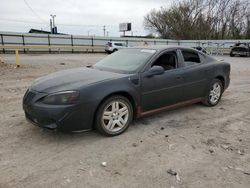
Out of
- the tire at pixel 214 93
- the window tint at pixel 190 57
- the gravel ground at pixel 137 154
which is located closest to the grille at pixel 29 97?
the gravel ground at pixel 137 154

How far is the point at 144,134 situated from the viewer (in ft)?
12.7

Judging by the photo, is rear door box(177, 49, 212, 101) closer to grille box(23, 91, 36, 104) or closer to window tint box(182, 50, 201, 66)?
window tint box(182, 50, 201, 66)

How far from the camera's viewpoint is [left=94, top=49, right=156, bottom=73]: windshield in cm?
415

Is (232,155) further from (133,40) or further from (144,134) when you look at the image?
(133,40)

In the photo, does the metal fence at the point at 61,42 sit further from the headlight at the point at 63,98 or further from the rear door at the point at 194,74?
the headlight at the point at 63,98

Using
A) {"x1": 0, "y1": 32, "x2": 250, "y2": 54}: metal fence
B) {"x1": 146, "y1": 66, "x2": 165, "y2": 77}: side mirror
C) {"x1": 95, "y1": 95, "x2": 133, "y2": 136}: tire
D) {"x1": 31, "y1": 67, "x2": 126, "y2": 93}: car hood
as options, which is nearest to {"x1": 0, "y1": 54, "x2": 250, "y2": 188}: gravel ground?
{"x1": 95, "y1": 95, "x2": 133, "y2": 136}: tire

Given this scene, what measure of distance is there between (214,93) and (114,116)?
112 inches

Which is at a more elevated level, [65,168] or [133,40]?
[133,40]

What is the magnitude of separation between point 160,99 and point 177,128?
1.98 feet

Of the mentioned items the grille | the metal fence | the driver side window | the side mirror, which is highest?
the metal fence

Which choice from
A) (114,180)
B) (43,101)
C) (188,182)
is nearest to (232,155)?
(188,182)

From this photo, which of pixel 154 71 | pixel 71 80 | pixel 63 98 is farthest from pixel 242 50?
pixel 63 98

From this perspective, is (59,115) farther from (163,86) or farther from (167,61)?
(167,61)

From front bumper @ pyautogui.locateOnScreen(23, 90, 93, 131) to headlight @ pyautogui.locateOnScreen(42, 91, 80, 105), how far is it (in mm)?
62
